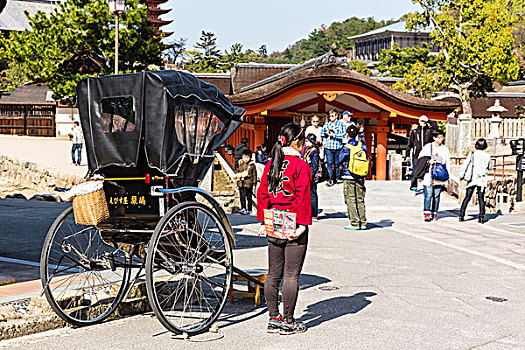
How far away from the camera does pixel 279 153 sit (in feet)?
20.3

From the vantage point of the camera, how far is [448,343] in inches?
233

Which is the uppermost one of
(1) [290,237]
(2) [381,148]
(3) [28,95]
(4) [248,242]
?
(3) [28,95]

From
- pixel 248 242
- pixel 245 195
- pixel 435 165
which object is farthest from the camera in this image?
pixel 245 195

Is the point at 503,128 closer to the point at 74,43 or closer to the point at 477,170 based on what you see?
the point at 477,170

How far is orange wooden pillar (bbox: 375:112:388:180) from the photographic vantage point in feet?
82.2

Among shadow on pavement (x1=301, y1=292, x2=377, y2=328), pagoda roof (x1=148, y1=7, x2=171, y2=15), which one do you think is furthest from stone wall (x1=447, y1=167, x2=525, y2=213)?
pagoda roof (x1=148, y1=7, x2=171, y2=15)

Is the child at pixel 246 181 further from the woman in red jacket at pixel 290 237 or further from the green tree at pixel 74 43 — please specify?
the green tree at pixel 74 43

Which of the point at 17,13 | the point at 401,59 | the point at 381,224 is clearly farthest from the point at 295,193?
the point at 17,13

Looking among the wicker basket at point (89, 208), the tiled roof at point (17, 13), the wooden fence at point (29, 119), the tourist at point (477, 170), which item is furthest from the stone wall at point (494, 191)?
the tiled roof at point (17, 13)

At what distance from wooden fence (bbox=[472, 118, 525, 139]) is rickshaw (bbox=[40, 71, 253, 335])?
28502 mm

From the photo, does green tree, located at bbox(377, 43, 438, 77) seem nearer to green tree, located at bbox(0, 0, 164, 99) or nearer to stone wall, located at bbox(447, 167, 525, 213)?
green tree, located at bbox(0, 0, 164, 99)

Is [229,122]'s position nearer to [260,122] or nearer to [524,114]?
[260,122]

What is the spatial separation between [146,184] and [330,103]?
760 inches

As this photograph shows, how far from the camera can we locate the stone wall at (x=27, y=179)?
24.1m
